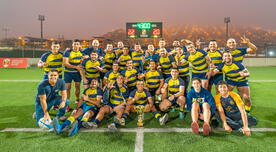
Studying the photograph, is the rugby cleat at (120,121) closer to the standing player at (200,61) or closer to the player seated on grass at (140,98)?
the player seated on grass at (140,98)

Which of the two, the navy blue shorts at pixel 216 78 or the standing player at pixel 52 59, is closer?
the standing player at pixel 52 59

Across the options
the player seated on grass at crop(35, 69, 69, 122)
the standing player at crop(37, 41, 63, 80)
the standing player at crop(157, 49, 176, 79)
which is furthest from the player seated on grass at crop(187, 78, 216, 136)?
the standing player at crop(37, 41, 63, 80)

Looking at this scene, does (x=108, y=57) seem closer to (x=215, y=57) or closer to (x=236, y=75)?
(x=215, y=57)

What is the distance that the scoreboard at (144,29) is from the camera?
1900cm

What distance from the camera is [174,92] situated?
5.03 m

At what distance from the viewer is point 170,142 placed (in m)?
3.23

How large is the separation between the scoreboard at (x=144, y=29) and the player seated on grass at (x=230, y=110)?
1591 cm

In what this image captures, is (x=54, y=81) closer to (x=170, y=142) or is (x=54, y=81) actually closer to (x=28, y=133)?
(x=28, y=133)

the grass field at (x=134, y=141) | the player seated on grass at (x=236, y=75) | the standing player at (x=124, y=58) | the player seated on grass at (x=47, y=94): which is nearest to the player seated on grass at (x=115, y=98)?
the grass field at (x=134, y=141)

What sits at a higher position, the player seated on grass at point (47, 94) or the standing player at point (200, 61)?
the standing player at point (200, 61)

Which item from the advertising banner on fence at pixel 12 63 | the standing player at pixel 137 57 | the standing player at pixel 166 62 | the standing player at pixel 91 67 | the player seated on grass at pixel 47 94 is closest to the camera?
the player seated on grass at pixel 47 94

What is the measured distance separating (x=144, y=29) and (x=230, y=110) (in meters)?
16.3

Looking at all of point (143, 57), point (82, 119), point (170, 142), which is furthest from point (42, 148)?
point (143, 57)

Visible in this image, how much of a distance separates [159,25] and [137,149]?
57.1 ft
